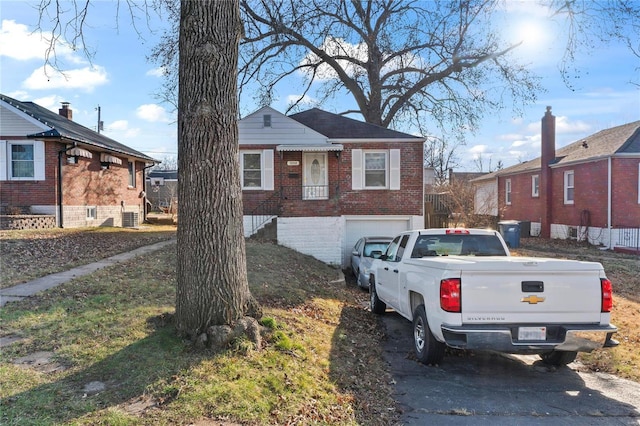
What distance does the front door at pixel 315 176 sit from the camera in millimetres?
17031

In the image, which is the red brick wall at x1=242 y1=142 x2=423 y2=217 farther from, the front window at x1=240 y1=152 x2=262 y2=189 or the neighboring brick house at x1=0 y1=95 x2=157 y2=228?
the neighboring brick house at x1=0 y1=95 x2=157 y2=228

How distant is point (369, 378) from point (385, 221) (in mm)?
12852

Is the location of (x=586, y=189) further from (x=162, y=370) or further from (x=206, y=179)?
(x=162, y=370)

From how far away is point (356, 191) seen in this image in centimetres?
1705

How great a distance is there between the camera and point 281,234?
15.7 m

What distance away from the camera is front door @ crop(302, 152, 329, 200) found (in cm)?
1703

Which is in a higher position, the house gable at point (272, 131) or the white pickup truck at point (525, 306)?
the house gable at point (272, 131)

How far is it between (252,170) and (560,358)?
1350cm

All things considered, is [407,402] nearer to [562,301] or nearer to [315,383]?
[315,383]

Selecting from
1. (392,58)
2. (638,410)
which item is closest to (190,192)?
(638,410)

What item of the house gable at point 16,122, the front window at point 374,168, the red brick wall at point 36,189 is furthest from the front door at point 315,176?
the house gable at point 16,122

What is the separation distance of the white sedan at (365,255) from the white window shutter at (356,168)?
3926 mm

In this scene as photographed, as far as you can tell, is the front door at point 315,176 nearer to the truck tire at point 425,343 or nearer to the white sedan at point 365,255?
the white sedan at point 365,255

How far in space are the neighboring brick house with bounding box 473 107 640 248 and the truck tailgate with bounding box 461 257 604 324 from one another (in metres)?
16.7
